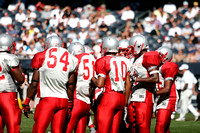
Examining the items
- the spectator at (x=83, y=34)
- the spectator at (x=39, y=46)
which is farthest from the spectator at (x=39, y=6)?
the spectator at (x=39, y=46)

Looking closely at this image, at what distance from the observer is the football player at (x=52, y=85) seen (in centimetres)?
636

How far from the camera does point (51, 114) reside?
636 cm

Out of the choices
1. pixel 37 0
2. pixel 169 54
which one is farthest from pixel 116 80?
pixel 37 0

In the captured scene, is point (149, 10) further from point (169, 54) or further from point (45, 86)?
point (45, 86)

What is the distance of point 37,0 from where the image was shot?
22.0m

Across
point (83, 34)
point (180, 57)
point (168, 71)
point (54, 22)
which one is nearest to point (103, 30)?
point (83, 34)

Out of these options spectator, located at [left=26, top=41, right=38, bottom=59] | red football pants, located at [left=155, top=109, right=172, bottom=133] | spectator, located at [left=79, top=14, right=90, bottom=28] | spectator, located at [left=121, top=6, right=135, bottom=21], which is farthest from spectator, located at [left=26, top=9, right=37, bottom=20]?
red football pants, located at [left=155, top=109, right=172, bottom=133]

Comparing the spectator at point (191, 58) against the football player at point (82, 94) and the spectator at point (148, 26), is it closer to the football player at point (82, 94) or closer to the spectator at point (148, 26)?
the spectator at point (148, 26)

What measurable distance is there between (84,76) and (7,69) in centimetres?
137

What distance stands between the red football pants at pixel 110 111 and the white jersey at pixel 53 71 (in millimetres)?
636

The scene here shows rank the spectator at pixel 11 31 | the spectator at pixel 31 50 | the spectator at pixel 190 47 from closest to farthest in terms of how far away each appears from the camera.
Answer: the spectator at pixel 31 50
the spectator at pixel 11 31
the spectator at pixel 190 47

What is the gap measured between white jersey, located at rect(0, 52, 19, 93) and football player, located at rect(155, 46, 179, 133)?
2.45 m

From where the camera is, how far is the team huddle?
645 cm

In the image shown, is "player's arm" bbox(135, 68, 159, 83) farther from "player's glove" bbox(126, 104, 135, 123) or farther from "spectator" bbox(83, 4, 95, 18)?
"spectator" bbox(83, 4, 95, 18)
